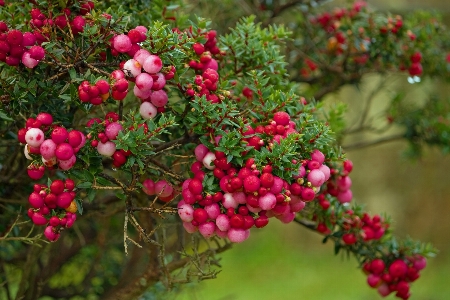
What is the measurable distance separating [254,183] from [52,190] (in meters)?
0.30

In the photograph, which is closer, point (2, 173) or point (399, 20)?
point (2, 173)

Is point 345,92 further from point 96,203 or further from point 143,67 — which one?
point 143,67

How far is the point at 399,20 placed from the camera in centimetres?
158

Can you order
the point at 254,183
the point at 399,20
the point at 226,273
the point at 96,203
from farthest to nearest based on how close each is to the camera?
the point at 226,273, the point at 399,20, the point at 96,203, the point at 254,183

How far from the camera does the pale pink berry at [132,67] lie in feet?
2.85

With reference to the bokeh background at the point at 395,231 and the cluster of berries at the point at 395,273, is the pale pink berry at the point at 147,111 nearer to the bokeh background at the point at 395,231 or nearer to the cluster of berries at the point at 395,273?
the cluster of berries at the point at 395,273

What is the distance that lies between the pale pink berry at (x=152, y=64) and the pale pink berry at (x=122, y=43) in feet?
0.19

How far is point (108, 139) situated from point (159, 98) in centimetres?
Result: 11

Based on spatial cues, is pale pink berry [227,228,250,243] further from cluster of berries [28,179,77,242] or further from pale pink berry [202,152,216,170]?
cluster of berries [28,179,77,242]

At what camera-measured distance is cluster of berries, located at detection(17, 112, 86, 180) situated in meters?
0.86

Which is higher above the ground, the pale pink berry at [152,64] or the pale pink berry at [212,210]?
the pale pink berry at [152,64]

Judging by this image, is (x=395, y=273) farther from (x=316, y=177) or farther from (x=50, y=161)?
(x=50, y=161)

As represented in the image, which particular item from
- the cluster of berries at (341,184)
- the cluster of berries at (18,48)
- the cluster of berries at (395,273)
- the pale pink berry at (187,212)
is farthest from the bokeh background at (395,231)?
the cluster of berries at (18,48)

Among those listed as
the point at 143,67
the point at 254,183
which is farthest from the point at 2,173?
the point at 254,183
